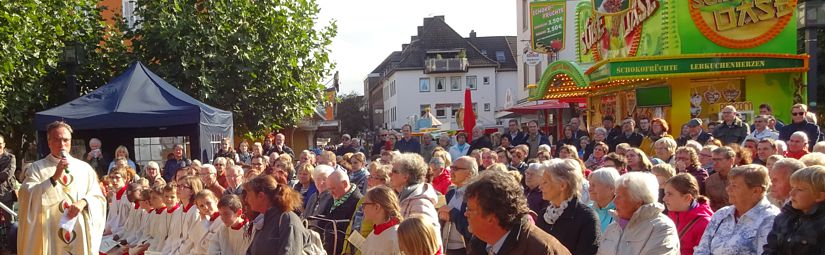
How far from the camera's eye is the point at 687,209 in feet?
18.2

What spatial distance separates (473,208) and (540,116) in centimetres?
3528

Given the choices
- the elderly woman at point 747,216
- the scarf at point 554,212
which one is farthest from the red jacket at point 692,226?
the scarf at point 554,212

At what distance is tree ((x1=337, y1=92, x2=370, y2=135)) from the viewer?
81.1m

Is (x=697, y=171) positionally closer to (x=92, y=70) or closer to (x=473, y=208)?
(x=473, y=208)

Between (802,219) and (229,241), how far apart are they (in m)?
4.33

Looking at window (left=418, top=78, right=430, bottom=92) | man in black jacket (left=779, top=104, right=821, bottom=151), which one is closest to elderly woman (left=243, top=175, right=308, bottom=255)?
man in black jacket (left=779, top=104, right=821, bottom=151)

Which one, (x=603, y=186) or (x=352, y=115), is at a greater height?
(x=352, y=115)

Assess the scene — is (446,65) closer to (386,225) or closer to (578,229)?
(386,225)

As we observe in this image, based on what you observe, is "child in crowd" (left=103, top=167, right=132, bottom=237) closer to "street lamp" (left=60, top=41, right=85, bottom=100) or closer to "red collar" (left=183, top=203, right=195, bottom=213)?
"red collar" (left=183, top=203, right=195, bottom=213)

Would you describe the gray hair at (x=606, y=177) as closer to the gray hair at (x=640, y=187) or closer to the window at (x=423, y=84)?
the gray hair at (x=640, y=187)

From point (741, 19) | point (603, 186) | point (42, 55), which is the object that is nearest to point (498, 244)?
point (603, 186)

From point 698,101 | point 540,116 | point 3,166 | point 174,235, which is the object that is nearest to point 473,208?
point 174,235

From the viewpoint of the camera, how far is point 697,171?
25.4ft

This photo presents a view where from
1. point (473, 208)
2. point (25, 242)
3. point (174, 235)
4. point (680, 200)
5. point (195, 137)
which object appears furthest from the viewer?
point (195, 137)
